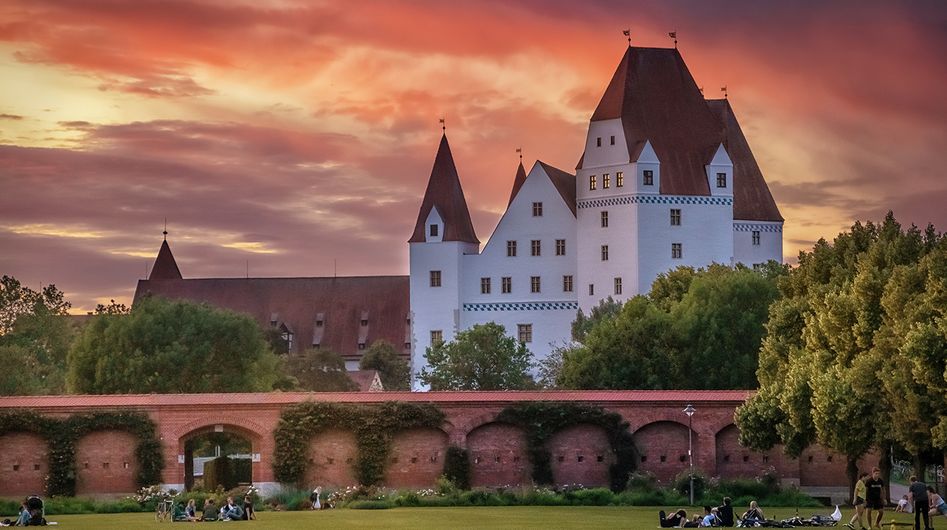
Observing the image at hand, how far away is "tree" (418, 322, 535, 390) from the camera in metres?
107

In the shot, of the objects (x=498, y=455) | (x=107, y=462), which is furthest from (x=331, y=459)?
(x=107, y=462)

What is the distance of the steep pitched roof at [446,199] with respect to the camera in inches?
5059

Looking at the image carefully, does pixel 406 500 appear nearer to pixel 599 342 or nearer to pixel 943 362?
pixel 943 362

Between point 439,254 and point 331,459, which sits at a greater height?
point 439,254

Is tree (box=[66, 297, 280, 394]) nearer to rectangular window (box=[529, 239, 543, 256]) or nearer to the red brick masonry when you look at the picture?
the red brick masonry

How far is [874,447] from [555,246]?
66.1 metres

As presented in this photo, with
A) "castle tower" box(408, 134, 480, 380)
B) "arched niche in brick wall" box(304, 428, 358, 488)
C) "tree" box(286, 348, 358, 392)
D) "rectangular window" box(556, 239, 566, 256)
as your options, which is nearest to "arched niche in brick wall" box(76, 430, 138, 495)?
"arched niche in brick wall" box(304, 428, 358, 488)

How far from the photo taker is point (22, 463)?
6762 centimetres

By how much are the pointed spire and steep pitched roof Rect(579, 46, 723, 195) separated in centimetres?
5068

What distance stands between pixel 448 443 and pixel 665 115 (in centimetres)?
5807

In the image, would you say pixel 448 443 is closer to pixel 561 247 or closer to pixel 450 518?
pixel 450 518

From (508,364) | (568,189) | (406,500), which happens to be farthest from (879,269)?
(568,189)

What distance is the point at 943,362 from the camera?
5284 centimetres

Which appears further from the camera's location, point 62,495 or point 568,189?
point 568,189
